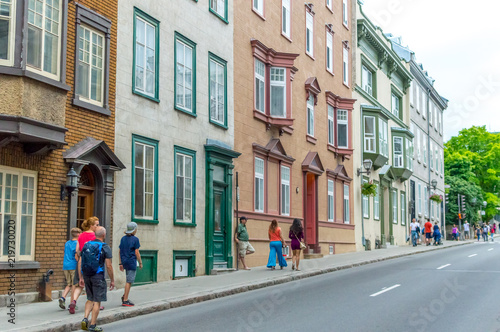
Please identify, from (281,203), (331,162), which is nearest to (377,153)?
(331,162)

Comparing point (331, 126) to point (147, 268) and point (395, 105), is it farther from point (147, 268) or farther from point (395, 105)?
point (147, 268)

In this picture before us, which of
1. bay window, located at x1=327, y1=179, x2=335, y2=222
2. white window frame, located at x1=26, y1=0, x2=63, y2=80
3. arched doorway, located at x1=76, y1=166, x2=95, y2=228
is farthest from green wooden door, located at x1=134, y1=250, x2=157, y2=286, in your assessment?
bay window, located at x1=327, y1=179, x2=335, y2=222

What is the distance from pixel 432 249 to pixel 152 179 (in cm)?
2326

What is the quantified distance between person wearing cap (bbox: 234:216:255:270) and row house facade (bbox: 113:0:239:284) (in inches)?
12.5

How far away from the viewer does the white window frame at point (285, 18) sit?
27.0 meters

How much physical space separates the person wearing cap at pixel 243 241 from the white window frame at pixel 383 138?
18025mm

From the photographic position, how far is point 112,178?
15.9m

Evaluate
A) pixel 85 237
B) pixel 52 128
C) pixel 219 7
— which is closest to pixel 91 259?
pixel 85 237

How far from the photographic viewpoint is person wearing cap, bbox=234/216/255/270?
846 inches

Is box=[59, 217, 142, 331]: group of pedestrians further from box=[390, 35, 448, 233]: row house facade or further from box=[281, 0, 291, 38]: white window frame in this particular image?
box=[390, 35, 448, 233]: row house facade

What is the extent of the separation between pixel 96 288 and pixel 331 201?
22464 mm

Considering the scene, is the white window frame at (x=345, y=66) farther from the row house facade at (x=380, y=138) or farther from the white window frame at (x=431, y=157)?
the white window frame at (x=431, y=157)

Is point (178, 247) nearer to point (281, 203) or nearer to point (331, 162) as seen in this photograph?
point (281, 203)

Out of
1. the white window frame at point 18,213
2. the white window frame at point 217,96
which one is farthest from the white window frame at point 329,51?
the white window frame at point 18,213
